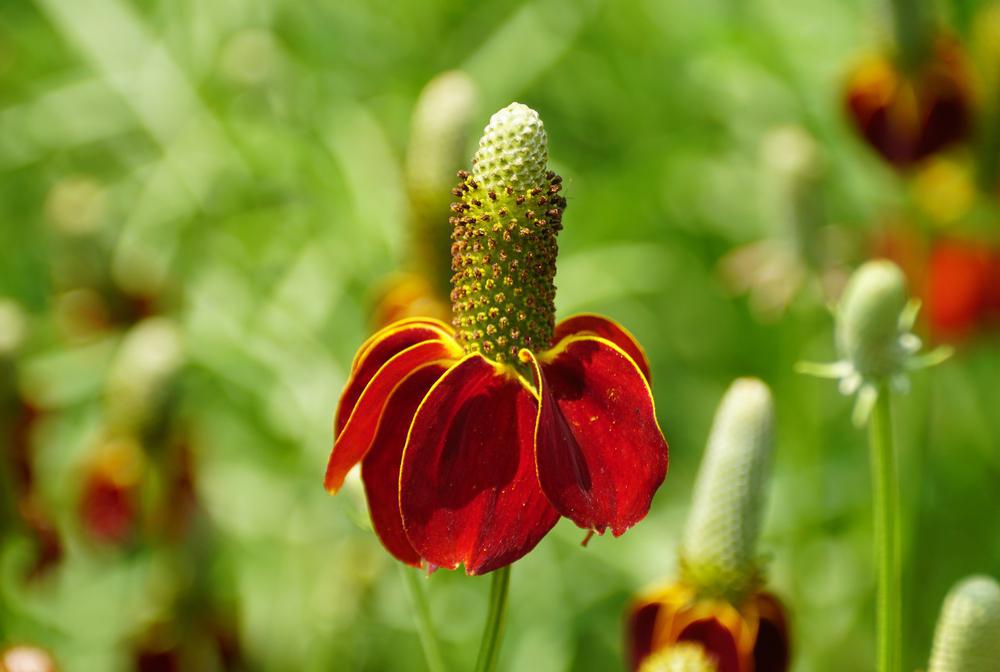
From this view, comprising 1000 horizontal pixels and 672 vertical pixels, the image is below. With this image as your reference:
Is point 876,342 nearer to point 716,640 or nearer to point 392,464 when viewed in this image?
point 716,640

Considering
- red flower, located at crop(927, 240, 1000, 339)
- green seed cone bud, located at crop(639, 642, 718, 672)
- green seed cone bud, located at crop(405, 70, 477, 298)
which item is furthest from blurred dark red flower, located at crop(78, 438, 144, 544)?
red flower, located at crop(927, 240, 1000, 339)

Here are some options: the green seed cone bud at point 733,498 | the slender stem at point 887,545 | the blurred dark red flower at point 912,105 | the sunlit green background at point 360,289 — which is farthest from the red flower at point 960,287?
the slender stem at point 887,545

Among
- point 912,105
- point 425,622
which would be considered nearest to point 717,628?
point 425,622

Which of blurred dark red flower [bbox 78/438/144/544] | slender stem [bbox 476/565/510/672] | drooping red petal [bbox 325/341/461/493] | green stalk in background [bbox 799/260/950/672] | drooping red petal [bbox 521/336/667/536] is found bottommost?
blurred dark red flower [bbox 78/438/144/544]

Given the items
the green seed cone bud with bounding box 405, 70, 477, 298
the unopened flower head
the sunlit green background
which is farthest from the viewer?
the sunlit green background

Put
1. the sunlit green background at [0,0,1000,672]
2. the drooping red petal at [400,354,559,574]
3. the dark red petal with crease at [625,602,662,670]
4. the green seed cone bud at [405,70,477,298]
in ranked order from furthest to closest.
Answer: the sunlit green background at [0,0,1000,672]
the green seed cone bud at [405,70,477,298]
the dark red petal with crease at [625,602,662,670]
the drooping red petal at [400,354,559,574]

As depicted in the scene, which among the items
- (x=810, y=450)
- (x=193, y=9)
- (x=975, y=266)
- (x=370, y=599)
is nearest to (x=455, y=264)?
(x=370, y=599)

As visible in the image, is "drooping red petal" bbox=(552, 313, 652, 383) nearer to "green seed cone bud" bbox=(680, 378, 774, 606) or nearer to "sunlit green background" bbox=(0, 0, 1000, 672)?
"green seed cone bud" bbox=(680, 378, 774, 606)
